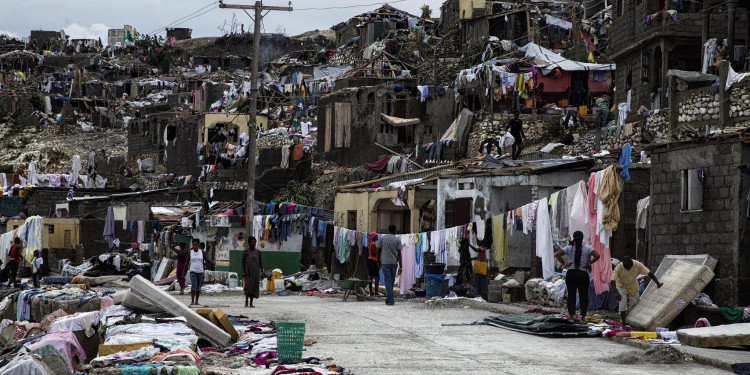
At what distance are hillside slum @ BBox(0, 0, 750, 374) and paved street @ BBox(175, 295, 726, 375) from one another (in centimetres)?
64

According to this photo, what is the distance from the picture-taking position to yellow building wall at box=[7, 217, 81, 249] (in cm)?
3806

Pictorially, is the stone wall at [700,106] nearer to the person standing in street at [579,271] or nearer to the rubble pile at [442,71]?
the person standing in street at [579,271]

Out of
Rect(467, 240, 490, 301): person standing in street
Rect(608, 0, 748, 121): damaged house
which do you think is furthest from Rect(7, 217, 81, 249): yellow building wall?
Rect(467, 240, 490, 301): person standing in street

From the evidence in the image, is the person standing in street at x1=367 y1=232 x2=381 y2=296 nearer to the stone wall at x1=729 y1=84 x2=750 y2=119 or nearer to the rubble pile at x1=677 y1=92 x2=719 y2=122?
the rubble pile at x1=677 y1=92 x2=719 y2=122

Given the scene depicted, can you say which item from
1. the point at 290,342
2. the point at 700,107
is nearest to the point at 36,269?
the point at 700,107

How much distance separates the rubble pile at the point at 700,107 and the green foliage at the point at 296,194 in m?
18.2

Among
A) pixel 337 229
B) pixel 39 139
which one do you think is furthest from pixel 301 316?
pixel 39 139

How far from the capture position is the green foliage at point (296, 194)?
3838 cm

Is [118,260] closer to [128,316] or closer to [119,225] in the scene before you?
[119,225]

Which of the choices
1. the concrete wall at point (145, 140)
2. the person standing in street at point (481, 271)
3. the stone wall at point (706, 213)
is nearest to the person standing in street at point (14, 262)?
the person standing in street at point (481, 271)

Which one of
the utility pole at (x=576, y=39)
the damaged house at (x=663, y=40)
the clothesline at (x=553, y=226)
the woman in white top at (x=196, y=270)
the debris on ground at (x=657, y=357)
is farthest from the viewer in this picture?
the utility pole at (x=576, y=39)

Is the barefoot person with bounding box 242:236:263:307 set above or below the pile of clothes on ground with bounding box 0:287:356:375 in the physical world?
above

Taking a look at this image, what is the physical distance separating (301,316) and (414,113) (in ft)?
78.1

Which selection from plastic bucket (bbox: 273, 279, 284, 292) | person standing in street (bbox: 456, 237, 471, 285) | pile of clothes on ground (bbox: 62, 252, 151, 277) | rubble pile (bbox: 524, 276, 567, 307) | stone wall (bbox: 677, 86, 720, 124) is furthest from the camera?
pile of clothes on ground (bbox: 62, 252, 151, 277)
